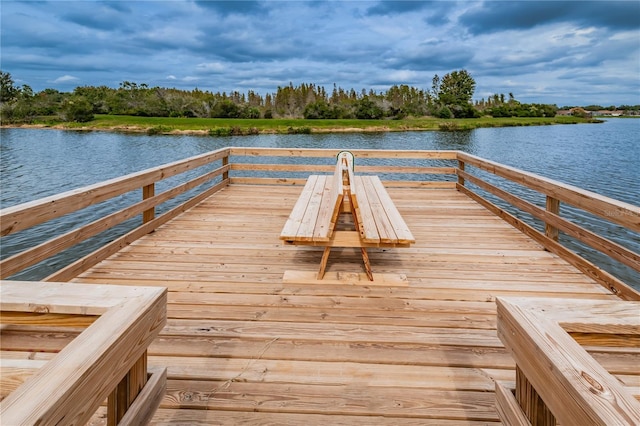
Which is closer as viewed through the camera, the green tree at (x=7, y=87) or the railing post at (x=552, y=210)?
the railing post at (x=552, y=210)

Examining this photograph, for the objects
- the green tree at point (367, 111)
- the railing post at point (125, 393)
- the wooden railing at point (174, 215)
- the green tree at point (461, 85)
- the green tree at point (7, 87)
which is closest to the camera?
the railing post at point (125, 393)

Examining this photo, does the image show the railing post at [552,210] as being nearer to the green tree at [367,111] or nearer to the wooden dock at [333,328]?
the wooden dock at [333,328]

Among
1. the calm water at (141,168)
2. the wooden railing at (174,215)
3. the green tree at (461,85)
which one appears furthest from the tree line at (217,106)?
the wooden railing at (174,215)

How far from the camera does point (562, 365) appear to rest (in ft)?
2.67

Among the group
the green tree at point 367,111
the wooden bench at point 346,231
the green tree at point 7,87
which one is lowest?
the wooden bench at point 346,231

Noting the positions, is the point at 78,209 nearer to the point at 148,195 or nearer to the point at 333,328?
the point at 148,195

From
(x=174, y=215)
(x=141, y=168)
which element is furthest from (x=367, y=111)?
(x=174, y=215)

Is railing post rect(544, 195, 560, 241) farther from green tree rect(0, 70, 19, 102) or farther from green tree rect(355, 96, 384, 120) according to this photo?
green tree rect(0, 70, 19, 102)

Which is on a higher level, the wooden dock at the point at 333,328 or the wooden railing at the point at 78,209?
the wooden railing at the point at 78,209

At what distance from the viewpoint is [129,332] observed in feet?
2.89

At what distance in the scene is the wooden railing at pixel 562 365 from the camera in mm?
715

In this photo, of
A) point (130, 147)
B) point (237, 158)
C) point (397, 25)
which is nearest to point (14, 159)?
point (130, 147)

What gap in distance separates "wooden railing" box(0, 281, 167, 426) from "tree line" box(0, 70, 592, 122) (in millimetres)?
49188

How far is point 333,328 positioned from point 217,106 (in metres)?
51.4
